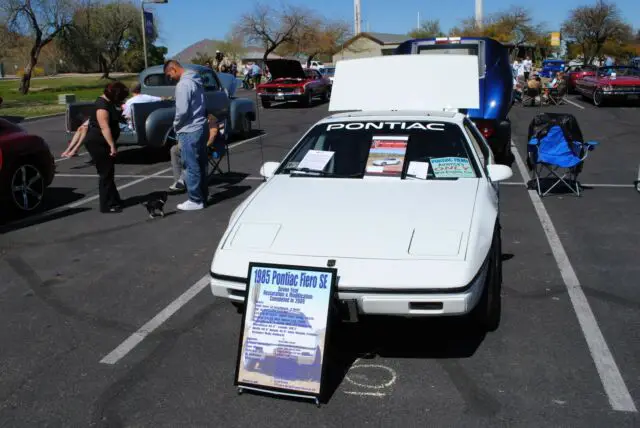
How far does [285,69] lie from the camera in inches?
1007

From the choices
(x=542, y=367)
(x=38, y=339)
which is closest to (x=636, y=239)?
(x=542, y=367)

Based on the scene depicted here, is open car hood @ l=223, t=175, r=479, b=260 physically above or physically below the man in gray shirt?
below

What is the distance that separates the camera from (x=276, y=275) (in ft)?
12.2

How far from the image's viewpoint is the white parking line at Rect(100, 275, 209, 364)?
432 cm

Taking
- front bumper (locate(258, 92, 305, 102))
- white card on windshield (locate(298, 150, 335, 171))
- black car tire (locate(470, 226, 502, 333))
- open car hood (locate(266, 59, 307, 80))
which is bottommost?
black car tire (locate(470, 226, 502, 333))

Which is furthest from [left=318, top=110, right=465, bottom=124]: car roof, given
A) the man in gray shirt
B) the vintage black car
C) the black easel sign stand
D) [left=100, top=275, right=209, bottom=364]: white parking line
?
the vintage black car

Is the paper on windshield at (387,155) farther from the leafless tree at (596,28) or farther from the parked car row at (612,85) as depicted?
the leafless tree at (596,28)

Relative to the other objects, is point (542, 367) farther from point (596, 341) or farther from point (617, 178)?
point (617, 178)

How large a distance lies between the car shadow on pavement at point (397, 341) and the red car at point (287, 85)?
2110cm

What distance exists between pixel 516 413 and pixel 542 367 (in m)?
0.62

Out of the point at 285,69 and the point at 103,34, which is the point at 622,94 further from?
the point at 103,34

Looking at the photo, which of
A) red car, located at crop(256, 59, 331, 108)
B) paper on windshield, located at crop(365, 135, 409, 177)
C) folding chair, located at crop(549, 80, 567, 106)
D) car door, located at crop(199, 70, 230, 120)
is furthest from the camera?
red car, located at crop(256, 59, 331, 108)

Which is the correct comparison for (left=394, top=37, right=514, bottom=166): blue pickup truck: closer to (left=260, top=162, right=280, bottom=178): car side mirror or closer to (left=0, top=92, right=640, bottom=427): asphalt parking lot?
(left=0, top=92, right=640, bottom=427): asphalt parking lot

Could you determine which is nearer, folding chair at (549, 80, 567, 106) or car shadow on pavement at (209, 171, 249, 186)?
car shadow on pavement at (209, 171, 249, 186)
